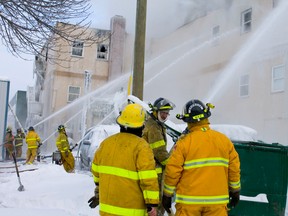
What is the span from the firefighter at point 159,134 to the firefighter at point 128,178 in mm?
1197

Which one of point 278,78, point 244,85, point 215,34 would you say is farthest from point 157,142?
point 215,34

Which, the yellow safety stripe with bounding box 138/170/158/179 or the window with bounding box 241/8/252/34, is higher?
the window with bounding box 241/8/252/34

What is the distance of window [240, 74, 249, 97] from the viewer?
49.5ft

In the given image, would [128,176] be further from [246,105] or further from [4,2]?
[246,105]

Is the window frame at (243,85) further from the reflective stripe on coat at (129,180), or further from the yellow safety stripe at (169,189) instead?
the reflective stripe on coat at (129,180)

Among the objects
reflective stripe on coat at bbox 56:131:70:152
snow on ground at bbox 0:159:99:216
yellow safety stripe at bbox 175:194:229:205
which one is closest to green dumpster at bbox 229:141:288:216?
yellow safety stripe at bbox 175:194:229:205

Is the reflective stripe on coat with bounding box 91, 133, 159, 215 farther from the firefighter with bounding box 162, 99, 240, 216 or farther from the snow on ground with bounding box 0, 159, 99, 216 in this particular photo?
the snow on ground with bounding box 0, 159, 99, 216

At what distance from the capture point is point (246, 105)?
49.2ft

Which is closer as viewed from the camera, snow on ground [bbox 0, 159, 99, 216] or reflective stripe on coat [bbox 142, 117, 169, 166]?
reflective stripe on coat [bbox 142, 117, 169, 166]

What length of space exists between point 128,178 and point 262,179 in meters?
2.19

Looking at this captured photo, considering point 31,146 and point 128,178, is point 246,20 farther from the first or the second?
point 128,178

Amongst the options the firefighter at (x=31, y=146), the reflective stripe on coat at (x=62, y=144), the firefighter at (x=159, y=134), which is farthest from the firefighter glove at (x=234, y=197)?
the firefighter at (x=31, y=146)

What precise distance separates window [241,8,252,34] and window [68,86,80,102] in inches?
463

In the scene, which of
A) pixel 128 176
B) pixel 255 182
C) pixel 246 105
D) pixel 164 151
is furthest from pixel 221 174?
pixel 246 105
